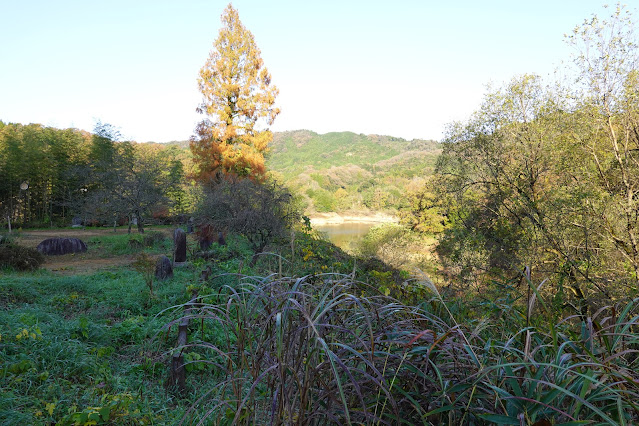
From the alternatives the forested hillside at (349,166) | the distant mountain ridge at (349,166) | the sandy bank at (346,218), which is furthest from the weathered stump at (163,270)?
the sandy bank at (346,218)

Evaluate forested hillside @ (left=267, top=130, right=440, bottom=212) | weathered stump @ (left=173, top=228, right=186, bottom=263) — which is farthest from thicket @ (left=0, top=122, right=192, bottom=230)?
forested hillside @ (left=267, top=130, right=440, bottom=212)

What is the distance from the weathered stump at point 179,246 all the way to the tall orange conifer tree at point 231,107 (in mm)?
9137

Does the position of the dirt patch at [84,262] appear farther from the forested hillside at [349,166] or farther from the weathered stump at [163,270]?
the forested hillside at [349,166]

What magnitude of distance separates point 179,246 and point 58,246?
4813mm

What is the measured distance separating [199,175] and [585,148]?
14886mm

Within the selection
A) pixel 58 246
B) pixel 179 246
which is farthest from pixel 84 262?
pixel 179 246

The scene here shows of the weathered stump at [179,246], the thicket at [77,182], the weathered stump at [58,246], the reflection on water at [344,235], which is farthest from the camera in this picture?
the reflection on water at [344,235]

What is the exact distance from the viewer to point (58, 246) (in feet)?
35.4

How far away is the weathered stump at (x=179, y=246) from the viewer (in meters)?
8.49

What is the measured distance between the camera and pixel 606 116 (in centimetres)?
824

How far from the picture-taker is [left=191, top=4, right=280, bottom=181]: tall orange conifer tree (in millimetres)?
17672

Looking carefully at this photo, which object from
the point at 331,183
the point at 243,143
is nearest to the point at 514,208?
the point at 243,143

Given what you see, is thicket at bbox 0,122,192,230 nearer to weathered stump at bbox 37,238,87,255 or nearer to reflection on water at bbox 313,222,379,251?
weathered stump at bbox 37,238,87,255

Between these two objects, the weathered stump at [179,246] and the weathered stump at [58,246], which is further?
the weathered stump at [58,246]
